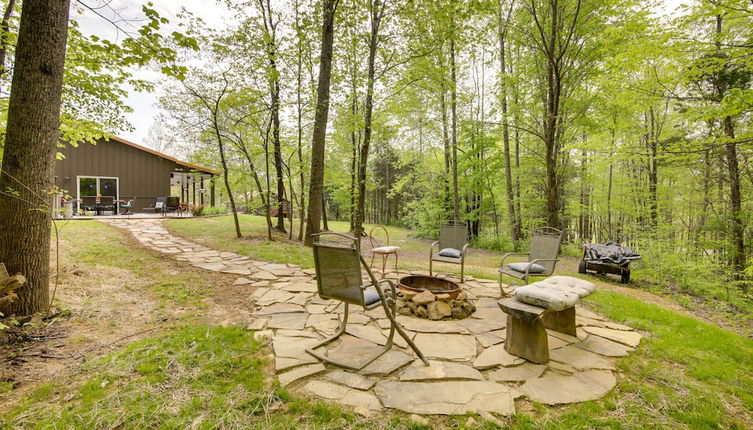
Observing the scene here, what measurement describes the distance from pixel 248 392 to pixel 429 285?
2573mm

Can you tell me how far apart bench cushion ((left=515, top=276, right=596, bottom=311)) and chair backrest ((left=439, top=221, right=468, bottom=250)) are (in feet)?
7.17

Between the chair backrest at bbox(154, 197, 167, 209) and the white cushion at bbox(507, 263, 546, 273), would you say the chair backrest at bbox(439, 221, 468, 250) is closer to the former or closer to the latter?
the white cushion at bbox(507, 263, 546, 273)

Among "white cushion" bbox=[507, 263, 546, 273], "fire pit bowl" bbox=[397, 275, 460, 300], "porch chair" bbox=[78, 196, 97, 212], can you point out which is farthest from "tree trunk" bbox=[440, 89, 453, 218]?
"porch chair" bbox=[78, 196, 97, 212]

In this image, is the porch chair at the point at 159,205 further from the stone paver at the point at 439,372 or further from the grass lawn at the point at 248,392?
the stone paver at the point at 439,372

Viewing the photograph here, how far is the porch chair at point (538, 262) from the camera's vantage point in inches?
157

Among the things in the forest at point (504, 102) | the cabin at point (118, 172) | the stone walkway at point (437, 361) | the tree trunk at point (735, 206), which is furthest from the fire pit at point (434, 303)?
the cabin at point (118, 172)

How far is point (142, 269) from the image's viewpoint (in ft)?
15.8

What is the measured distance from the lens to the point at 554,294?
8.32 feet

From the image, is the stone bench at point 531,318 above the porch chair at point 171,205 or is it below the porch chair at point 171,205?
below

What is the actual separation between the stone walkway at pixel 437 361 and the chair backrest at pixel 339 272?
528 mm

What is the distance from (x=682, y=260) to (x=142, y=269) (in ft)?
34.8

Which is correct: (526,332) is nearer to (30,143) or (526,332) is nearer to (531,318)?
(531,318)

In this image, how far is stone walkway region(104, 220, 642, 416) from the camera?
77.5 inches

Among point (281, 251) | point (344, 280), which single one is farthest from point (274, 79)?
point (344, 280)
